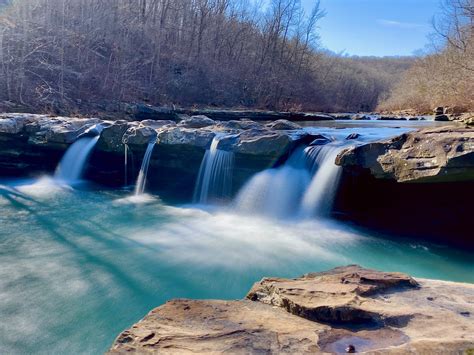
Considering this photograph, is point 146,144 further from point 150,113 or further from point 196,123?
point 150,113

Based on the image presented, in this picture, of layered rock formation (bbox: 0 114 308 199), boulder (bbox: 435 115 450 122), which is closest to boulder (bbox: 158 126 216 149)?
layered rock formation (bbox: 0 114 308 199)

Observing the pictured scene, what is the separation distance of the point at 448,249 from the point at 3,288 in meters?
5.81

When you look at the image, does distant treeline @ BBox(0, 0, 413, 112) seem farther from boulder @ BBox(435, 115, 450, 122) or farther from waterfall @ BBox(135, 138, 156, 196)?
boulder @ BBox(435, 115, 450, 122)

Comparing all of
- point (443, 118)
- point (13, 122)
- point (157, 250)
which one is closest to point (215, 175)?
point (157, 250)

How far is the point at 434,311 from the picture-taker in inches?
89.8

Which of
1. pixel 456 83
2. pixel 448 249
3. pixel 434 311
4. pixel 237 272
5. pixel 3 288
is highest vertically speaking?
pixel 456 83

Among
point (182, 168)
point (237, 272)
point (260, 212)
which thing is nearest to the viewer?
point (237, 272)

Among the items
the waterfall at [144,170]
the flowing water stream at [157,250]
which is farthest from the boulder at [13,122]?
the waterfall at [144,170]

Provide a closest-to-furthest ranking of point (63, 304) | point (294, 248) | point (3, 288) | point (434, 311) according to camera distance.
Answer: point (434, 311), point (63, 304), point (3, 288), point (294, 248)

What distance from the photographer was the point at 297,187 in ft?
23.5

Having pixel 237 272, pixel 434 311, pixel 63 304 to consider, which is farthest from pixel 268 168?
pixel 434 311

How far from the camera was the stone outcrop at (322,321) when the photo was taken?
76.0 inches

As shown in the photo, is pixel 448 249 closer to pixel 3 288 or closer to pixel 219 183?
pixel 219 183

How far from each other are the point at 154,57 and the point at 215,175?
62.1ft
